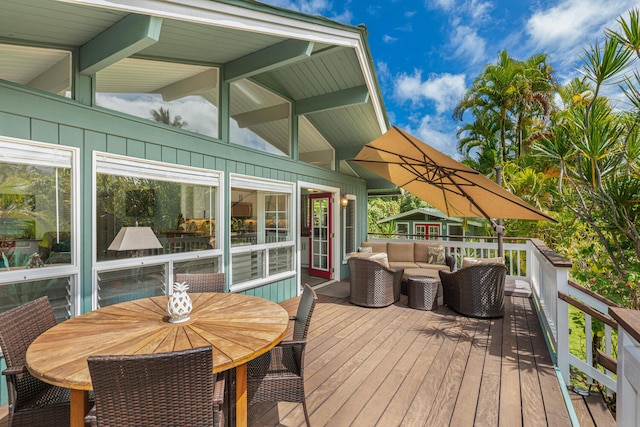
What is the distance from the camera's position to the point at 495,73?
12133 mm

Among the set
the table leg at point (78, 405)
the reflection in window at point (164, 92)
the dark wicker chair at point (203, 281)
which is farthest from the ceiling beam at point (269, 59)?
the table leg at point (78, 405)

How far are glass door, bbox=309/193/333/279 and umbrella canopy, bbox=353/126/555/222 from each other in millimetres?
2161

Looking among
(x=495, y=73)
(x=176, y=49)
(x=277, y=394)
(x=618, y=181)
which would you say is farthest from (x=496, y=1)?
(x=277, y=394)

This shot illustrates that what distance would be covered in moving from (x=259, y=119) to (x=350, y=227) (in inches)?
141

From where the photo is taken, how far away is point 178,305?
1955 millimetres

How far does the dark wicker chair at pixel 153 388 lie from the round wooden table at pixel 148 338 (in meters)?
0.14

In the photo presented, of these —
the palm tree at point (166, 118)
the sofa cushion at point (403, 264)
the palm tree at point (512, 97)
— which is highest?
the palm tree at point (512, 97)

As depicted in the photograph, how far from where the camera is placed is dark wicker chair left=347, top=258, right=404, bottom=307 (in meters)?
4.67

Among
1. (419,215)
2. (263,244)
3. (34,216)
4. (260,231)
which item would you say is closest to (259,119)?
(260,231)

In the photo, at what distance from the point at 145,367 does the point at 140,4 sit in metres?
2.32

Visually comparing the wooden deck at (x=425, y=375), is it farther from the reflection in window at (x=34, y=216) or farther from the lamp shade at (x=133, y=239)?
the reflection in window at (x=34, y=216)

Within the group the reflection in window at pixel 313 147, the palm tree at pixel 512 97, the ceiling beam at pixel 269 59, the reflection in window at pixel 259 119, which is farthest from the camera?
the palm tree at pixel 512 97

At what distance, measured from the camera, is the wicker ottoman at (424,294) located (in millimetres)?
4668

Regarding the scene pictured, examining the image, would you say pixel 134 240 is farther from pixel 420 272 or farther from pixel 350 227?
pixel 350 227
